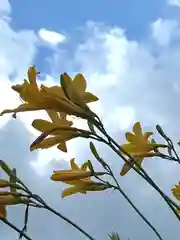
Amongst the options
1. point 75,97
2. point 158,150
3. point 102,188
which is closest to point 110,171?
point 102,188

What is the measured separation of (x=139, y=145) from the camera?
6.39ft

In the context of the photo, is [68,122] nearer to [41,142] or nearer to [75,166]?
[41,142]

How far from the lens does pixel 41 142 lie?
5.38 ft

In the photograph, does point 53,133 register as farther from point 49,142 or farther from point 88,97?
point 88,97

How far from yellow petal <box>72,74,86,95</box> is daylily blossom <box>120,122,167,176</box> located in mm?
366

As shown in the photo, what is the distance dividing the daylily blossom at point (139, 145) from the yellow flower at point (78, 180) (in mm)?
169

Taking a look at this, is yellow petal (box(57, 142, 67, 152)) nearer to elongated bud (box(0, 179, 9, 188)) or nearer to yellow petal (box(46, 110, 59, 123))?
yellow petal (box(46, 110, 59, 123))

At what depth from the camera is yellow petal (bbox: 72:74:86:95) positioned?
160 centimetres

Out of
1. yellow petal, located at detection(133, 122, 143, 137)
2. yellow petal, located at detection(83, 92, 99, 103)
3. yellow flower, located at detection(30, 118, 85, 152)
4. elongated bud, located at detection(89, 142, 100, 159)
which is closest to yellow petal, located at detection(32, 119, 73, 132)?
yellow flower, located at detection(30, 118, 85, 152)

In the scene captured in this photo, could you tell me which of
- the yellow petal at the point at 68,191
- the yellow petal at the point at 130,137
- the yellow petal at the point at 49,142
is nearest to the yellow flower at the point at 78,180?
the yellow petal at the point at 68,191

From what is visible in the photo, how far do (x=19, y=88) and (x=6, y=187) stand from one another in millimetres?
308

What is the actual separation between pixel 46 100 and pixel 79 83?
123mm

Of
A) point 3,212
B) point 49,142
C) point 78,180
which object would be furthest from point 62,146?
point 3,212

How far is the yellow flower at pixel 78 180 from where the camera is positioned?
1736mm
